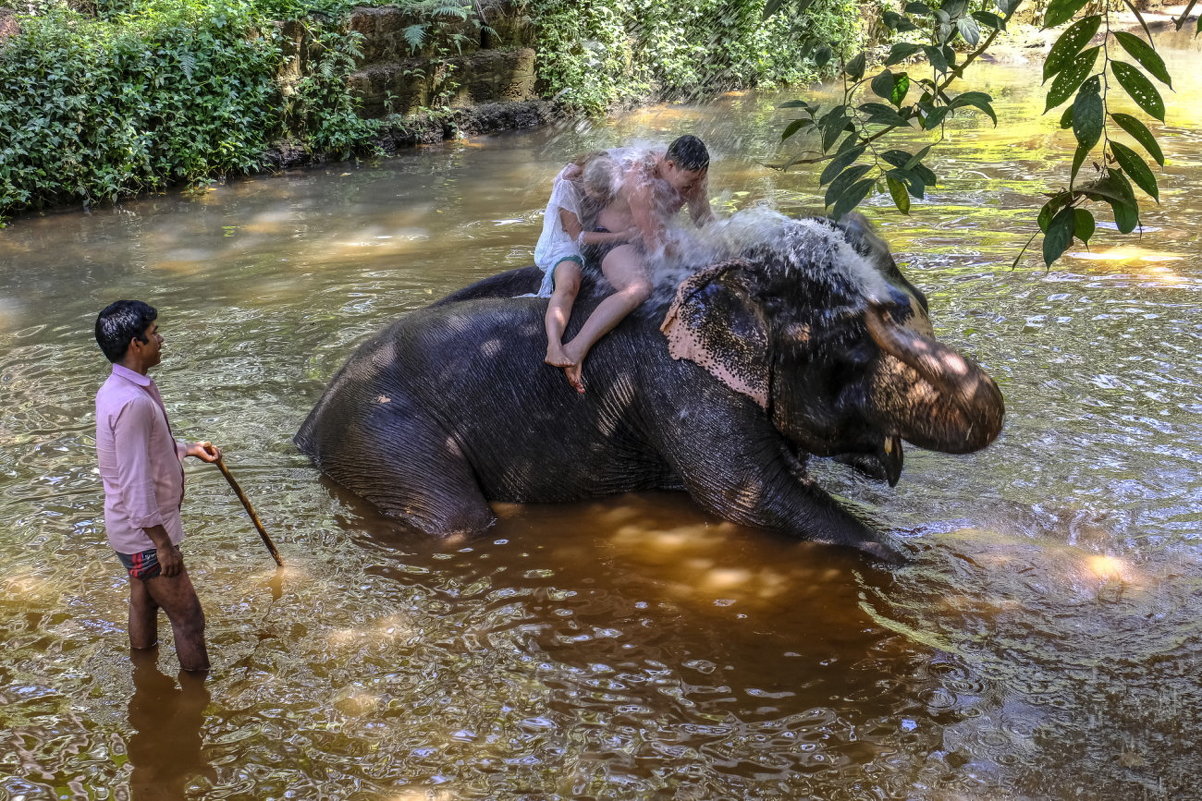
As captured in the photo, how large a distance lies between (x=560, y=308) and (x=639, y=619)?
149 centimetres

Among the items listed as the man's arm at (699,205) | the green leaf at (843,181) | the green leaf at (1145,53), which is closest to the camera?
the green leaf at (1145,53)

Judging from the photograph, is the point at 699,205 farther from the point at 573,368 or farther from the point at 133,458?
the point at 133,458

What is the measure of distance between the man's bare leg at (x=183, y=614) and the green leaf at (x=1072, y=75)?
2886 mm

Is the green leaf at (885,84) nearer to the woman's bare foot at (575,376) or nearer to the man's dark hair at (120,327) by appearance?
the woman's bare foot at (575,376)

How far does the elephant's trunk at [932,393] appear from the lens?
392cm

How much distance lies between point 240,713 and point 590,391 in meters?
2.05

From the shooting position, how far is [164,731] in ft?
10.9

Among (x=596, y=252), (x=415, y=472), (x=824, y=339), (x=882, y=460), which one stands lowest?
(x=415, y=472)

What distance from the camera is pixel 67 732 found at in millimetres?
3309

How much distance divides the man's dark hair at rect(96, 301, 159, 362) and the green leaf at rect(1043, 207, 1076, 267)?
2588 millimetres

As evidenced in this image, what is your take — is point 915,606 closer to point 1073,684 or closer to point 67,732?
point 1073,684

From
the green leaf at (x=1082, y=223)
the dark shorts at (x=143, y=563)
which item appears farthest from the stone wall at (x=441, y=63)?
the green leaf at (x=1082, y=223)

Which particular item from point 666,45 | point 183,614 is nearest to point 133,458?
point 183,614

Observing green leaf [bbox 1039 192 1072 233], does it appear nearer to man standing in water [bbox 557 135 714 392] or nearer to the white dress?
man standing in water [bbox 557 135 714 392]
